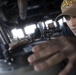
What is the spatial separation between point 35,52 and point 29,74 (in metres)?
0.04

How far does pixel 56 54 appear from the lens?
24cm

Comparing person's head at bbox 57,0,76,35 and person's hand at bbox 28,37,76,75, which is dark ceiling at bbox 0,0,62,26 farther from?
person's hand at bbox 28,37,76,75

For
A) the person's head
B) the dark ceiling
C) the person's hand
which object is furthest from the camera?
the dark ceiling

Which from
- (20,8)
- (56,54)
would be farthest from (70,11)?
(20,8)

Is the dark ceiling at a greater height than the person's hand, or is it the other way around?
the dark ceiling

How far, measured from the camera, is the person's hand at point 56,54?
0.77ft

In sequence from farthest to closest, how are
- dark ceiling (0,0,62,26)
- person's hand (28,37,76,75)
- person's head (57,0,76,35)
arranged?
dark ceiling (0,0,62,26) → person's head (57,0,76,35) → person's hand (28,37,76,75)

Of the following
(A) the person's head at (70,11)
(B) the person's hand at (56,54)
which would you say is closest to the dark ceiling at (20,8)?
(A) the person's head at (70,11)

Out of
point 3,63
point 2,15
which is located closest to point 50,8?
point 2,15

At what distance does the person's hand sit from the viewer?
23 cm

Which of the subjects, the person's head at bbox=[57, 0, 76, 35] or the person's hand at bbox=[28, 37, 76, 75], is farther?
the person's head at bbox=[57, 0, 76, 35]

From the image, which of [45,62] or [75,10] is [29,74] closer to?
[45,62]

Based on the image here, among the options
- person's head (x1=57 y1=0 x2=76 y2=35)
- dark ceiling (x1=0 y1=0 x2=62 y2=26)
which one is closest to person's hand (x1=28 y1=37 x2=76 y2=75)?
person's head (x1=57 y1=0 x2=76 y2=35)

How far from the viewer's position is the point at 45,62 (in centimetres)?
23
